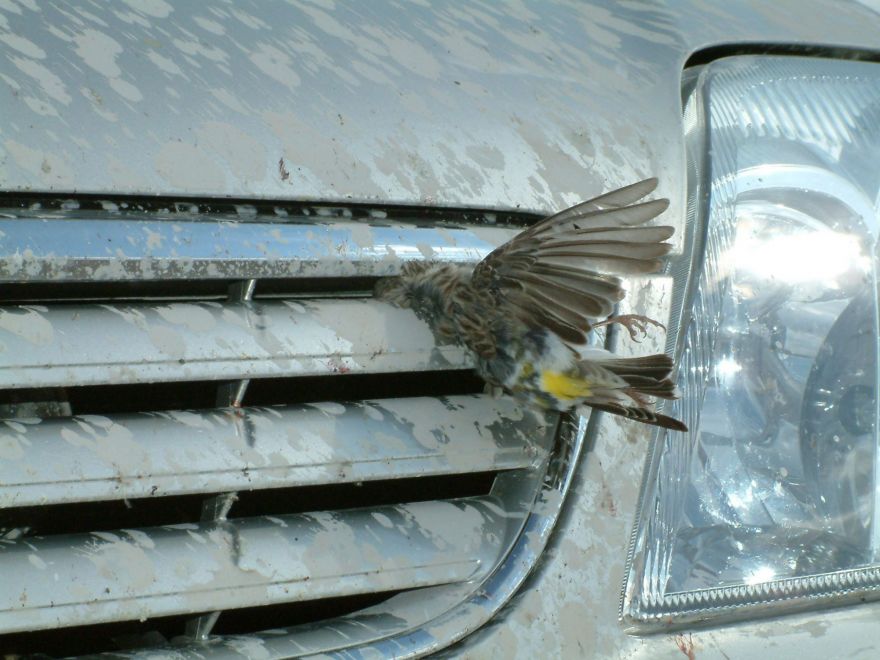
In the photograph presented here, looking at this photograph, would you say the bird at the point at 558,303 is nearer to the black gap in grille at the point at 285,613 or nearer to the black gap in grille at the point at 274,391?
the black gap in grille at the point at 274,391

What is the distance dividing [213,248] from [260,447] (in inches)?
9.4

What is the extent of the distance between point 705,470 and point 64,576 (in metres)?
0.87

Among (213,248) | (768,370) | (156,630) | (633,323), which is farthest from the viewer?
(768,370)

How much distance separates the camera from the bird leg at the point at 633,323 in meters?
1.48

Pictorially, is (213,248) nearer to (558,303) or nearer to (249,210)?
(249,210)

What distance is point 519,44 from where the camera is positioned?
5.19 feet

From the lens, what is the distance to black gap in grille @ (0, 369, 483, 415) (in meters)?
1.41

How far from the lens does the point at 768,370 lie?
161 centimetres

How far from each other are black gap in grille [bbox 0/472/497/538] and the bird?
0.62ft

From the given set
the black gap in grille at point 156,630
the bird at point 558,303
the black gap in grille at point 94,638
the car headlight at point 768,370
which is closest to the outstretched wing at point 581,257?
the bird at point 558,303

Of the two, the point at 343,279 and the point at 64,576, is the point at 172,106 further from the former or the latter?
the point at 64,576

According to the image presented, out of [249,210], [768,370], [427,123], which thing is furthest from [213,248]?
[768,370]

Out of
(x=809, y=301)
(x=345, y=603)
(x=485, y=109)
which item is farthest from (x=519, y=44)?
(x=345, y=603)

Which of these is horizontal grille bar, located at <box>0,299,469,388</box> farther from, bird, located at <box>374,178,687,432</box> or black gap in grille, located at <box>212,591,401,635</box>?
black gap in grille, located at <box>212,591,401,635</box>
